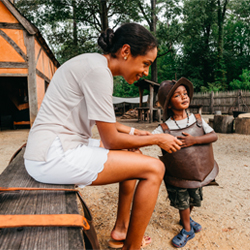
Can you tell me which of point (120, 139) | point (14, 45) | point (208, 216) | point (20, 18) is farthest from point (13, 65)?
point (208, 216)

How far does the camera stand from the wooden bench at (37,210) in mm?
804

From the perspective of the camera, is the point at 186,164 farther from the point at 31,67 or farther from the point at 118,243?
the point at 31,67

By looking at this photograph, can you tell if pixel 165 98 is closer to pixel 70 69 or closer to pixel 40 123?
pixel 70 69

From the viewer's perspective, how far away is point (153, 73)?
627 inches

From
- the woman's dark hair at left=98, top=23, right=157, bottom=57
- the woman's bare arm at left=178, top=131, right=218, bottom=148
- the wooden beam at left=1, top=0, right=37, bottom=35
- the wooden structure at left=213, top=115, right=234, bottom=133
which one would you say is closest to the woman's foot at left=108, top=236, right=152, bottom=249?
the woman's bare arm at left=178, top=131, right=218, bottom=148

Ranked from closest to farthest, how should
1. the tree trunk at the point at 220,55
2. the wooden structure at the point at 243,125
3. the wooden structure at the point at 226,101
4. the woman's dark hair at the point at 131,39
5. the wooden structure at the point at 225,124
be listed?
the woman's dark hair at the point at 131,39 < the wooden structure at the point at 243,125 < the wooden structure at the point at 225,124 < the wooden structure at the point at 226,101 < the tree trunk at the point at 220,55

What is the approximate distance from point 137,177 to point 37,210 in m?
0.63

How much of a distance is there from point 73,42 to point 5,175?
1449 cm

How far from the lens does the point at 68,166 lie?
48.2 inches

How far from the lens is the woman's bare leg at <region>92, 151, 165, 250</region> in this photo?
132 centimetres

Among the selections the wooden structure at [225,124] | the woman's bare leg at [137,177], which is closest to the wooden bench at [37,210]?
the woman's bare leg at [137,177]

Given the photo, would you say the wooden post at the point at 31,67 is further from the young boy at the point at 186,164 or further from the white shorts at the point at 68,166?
the white shorts at the point at 68,166

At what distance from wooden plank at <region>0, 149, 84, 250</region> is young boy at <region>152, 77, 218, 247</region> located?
1031mm

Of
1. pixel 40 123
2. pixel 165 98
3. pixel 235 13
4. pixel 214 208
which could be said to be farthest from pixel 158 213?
pixel 235 13
